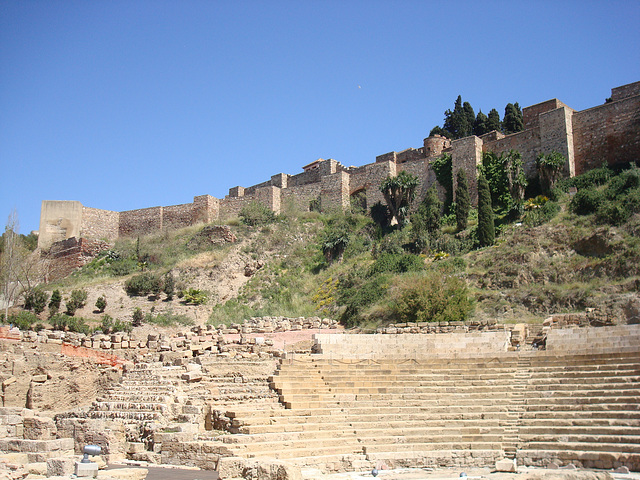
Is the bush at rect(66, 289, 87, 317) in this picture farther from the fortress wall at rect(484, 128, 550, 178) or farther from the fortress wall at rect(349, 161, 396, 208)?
the fortress wall at rect(484, 128, 550, 178)

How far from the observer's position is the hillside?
20359 millimetres

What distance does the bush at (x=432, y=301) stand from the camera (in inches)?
785

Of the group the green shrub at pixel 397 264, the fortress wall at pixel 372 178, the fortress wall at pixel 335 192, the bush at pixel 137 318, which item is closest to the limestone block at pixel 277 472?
the green shrub at pixel 397 264

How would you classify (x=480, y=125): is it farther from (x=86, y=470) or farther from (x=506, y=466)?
(x=86, y=470)

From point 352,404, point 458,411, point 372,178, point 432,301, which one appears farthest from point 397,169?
point 458,411

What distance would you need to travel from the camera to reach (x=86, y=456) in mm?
9062

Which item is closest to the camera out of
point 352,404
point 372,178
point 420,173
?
point 352,404

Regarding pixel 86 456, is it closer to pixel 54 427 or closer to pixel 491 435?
pixel 54 427

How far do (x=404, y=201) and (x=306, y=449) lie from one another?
66.8 ft

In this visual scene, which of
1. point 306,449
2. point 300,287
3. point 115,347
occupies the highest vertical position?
point 300,287

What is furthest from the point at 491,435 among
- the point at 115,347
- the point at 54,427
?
the point at 115,347

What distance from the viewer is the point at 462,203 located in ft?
88.2

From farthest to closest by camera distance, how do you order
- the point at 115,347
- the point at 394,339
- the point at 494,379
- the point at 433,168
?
the point at 433,168 → the point at 115,347 → the point at 394,339 → the point at 494,379

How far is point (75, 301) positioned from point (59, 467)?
17.8 meters
